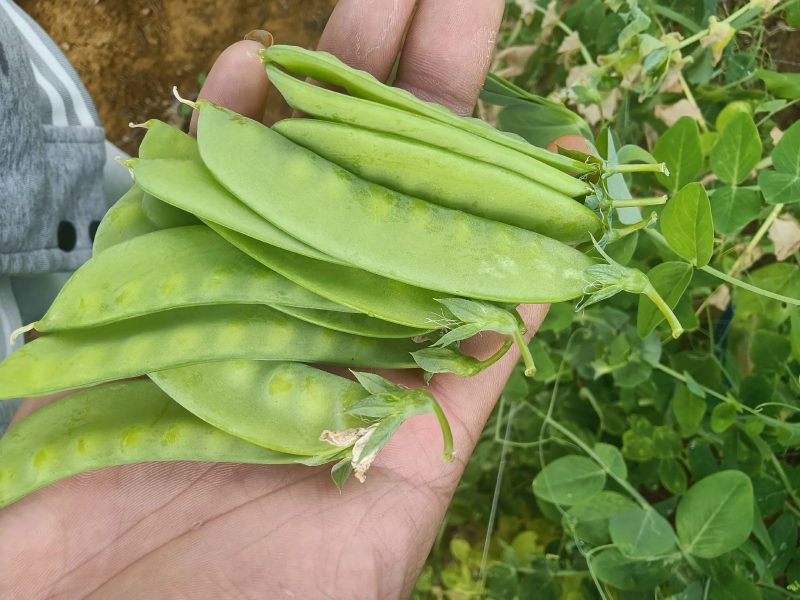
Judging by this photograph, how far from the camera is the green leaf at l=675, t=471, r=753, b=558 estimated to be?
1563mm

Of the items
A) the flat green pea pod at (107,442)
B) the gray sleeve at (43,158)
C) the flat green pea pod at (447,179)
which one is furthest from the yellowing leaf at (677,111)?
the gray sleeve at (43,158)

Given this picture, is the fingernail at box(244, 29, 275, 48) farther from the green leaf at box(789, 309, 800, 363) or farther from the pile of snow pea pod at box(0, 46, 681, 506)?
the green leaf at box(789, 309, 800, 363)

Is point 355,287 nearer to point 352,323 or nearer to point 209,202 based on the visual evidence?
point 352,323

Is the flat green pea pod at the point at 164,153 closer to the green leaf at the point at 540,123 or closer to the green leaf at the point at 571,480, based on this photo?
the green leaf at the point at 540,123

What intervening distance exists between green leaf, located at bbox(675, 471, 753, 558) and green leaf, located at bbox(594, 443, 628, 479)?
0.20 m

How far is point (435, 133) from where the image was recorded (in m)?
1.25

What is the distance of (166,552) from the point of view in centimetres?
144

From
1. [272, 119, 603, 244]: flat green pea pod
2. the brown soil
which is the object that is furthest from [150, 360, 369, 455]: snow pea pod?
the brown soil

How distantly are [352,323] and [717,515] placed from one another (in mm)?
1134

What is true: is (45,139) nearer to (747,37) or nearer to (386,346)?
(386,346)

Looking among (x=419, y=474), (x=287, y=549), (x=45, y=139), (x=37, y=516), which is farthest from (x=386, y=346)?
(x=45, y=139)

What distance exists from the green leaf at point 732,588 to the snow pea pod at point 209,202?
4.90ft

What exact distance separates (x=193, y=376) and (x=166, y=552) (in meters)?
0.46

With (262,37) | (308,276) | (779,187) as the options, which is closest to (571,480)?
(779,187)
